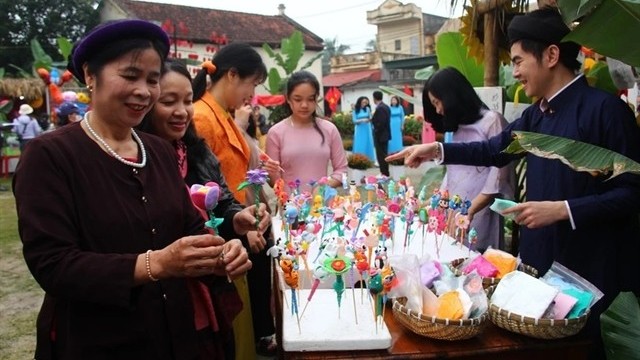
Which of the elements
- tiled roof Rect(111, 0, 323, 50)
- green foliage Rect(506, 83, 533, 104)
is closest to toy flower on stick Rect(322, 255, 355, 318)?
green foliage Rect(506, 83, 533, 104)

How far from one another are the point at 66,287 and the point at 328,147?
2.32m

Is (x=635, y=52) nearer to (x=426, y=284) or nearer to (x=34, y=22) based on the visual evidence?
(x=426, y=284)

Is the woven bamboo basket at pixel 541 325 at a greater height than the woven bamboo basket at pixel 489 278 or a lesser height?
lesser

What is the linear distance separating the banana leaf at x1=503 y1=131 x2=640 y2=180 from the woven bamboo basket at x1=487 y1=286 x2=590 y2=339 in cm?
43

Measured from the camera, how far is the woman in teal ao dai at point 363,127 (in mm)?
10789

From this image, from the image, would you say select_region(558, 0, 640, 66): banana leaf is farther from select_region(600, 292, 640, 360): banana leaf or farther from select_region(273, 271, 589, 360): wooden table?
select_region(273, 271, 589, 360): wooden table

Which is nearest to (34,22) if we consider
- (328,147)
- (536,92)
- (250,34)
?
(250,34)

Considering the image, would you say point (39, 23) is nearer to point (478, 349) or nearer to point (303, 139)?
point (303, 139)

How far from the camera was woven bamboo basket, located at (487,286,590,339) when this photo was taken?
1424 millimetres

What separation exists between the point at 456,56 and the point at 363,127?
7.09 metres

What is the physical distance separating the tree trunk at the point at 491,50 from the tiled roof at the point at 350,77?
23.3 m

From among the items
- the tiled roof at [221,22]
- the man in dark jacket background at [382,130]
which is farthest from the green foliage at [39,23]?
the man in dark jacket background at [382,130]

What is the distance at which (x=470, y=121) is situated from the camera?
2.68 meters

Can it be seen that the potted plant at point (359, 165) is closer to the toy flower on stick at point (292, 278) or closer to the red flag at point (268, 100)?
the red flag at point (268, 100)
